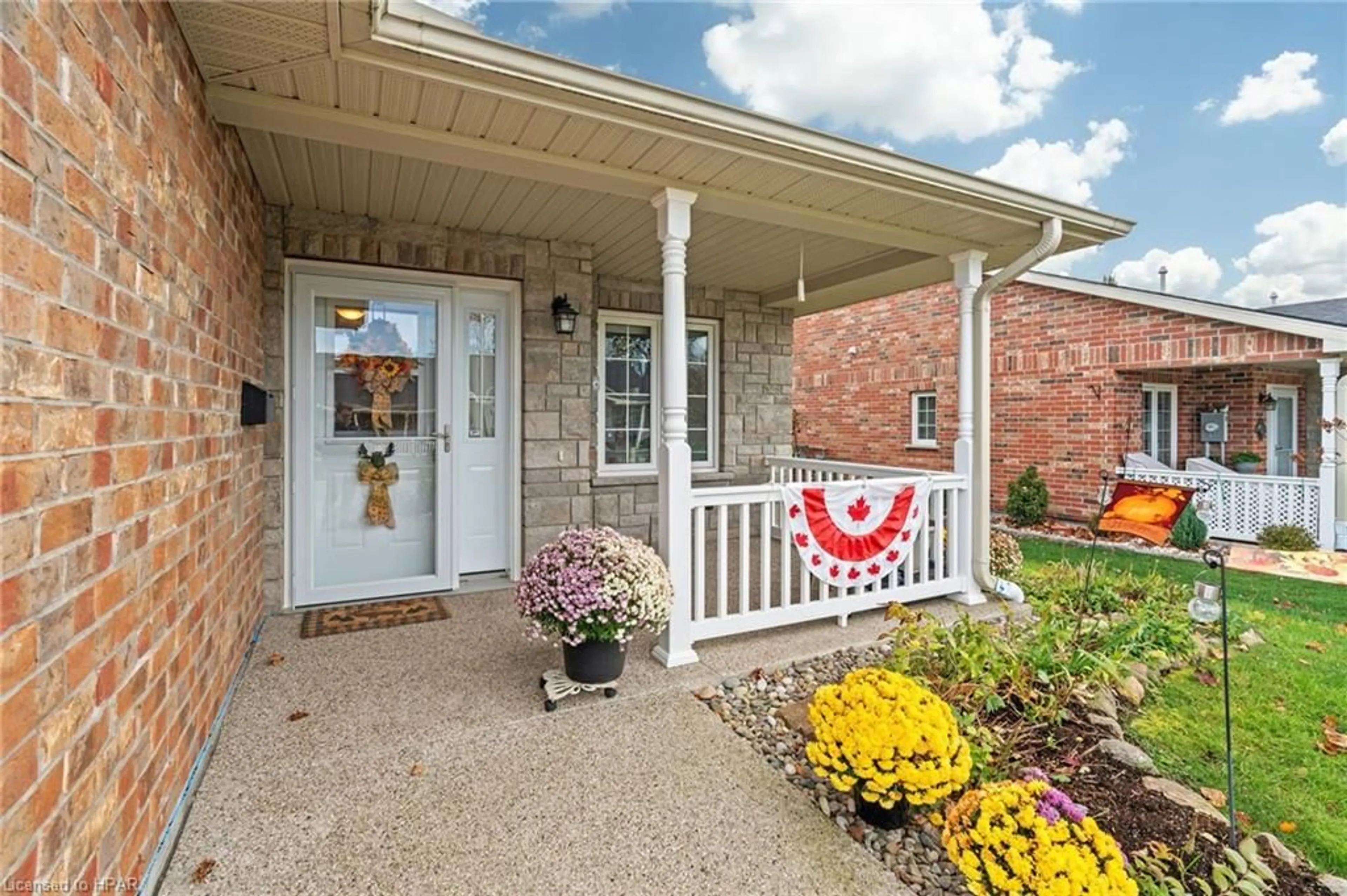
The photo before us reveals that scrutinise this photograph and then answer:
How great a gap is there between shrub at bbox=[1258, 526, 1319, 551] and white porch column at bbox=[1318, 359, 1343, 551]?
0.10 m

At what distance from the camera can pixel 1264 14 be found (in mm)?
6480

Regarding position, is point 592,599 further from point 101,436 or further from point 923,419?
point 923,419

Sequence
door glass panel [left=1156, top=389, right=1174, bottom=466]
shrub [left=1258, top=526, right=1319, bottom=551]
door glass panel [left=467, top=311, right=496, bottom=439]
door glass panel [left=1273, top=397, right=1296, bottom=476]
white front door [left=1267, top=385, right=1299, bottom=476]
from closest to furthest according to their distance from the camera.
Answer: door glass panel [left=467, top=311, right=496, bottom=439]
shrub [left=1258, top=526, right=1319, bottom=551]
door glass panel [left=1156, top=389, right=1174, bottom=466]
white front door [left=1267, top=385, right=1299, bottom=476]
door glass panel [left=1273, top=397, right=1296, bottom=476]

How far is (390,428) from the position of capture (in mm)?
3914

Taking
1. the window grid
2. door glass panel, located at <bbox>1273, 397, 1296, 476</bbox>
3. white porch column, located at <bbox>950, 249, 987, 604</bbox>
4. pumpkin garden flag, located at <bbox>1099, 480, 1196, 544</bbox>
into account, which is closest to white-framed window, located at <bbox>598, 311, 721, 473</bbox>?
the window grid

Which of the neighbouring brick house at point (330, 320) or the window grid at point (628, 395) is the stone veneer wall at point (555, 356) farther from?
the window grid at point (628, 395)

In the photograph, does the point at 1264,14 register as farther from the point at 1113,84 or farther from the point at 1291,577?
the point at 1291,577

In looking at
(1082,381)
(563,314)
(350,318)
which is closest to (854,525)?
(563,314)

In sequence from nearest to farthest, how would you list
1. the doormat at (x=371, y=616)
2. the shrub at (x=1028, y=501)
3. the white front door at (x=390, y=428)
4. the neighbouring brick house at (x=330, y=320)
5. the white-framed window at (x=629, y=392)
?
the neighbouring brick house at (x=330, y=320)
the doormat at (x=371, y=616)
the white front door at (x=390, y=428)
the white-framed window at (x=629, y=392)
the shrub at (x=1028, y=501)

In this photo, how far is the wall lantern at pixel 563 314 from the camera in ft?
13.8

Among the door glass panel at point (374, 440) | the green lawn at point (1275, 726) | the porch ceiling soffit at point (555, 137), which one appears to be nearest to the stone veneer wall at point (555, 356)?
the door glass panel at point (374, 440)

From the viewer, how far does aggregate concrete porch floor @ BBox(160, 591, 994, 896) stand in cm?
161

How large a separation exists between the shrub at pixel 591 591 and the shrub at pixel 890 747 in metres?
0.90

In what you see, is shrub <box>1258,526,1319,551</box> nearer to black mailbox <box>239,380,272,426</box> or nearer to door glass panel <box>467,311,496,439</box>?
door glass panel <box>467,311,496,439</box>
